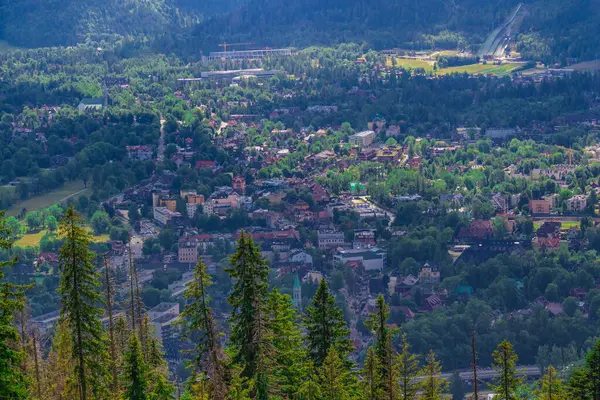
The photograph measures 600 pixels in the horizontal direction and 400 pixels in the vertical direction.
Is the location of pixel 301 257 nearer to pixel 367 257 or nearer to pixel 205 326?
pixel 367 257

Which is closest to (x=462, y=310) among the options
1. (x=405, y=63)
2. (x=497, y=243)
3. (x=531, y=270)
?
(x=531, y=270)

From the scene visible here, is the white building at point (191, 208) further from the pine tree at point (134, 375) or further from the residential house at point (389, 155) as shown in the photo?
the pine tree at point (134, 375)

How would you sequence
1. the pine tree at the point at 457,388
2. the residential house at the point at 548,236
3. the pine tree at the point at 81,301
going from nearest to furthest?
1. the pine tree at the point at 81,301
2. the pine tree at the point at 457,388
3. the residential house at the point at 548,236

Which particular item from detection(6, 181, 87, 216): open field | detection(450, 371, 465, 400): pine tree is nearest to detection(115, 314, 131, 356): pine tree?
detection(450, 371, 465, 400): pine tree

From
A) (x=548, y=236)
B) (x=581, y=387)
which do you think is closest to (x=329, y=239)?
(x=548, y=236)

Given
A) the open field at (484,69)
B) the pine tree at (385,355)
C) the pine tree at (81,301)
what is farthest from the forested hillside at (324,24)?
the pine tree at (81,301)

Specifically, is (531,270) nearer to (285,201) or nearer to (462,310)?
(462,310)

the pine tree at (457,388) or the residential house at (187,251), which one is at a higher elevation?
the residential house at (187,251)
